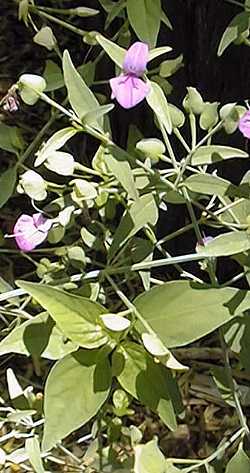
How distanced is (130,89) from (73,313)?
0.17m

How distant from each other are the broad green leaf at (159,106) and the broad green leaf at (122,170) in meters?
0.04

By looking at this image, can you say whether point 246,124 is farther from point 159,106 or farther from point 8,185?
point 8,185

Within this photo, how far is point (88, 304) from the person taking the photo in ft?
2.66

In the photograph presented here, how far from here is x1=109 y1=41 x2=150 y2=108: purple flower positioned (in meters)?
0.77

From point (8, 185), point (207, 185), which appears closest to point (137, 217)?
point (207, 185)

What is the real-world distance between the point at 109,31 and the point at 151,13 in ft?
1.45

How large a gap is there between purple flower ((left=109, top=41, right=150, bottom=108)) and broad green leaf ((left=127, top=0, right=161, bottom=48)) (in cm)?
15

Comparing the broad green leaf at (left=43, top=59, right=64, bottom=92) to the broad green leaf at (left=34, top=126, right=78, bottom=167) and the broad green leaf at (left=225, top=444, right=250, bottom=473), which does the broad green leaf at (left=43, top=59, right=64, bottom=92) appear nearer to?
the broad green leaf at (left=34, top=126, right=78, bottom=167)

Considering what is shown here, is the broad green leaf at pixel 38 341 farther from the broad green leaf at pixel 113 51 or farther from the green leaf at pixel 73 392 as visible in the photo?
the broad green leaf at pixel 113 51

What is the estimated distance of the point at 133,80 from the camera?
774 millimetres

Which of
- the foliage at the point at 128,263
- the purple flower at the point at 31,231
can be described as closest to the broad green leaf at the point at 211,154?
the foliage at the point at 128,263

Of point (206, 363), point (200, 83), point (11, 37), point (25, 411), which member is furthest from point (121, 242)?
point (11, 37)

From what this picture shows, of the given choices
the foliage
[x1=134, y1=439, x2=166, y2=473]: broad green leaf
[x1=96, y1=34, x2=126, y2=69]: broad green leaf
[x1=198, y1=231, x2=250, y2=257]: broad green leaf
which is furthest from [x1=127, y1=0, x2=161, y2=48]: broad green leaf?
[x1=134, y1=439, x2=166, y2=473]: broad green leaf

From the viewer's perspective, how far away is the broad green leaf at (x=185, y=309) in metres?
0.80
